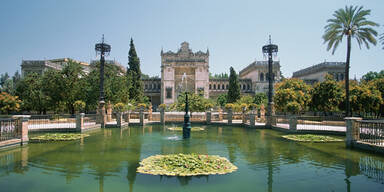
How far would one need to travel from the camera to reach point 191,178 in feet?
22.6

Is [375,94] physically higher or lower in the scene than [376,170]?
higher

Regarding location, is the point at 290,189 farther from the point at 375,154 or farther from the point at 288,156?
the point at 375,154

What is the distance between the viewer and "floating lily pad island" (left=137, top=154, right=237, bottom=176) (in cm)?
725

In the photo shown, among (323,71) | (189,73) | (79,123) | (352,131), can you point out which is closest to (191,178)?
(352,131)

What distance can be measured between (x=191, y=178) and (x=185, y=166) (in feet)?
2.57

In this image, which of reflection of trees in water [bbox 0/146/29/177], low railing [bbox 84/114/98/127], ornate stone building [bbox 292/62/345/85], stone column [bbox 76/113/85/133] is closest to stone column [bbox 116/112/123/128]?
low railing [bbox 84/114/98/127]

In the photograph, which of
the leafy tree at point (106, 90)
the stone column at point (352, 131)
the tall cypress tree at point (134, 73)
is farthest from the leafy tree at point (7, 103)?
the stone column at point (352, 131)

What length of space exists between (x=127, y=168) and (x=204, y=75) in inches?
2115

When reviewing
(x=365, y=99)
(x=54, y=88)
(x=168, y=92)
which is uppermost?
(x=168, y=92)

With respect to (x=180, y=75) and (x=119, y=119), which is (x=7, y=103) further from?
(x=180, y=75)

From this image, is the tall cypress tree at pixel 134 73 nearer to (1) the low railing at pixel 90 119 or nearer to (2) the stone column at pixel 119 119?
(1) the low railing at pixel 90 119

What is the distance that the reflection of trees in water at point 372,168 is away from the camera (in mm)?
7195

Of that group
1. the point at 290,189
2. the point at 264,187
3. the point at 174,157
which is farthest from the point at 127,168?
the point at 290,189

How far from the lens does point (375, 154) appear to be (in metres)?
10.2
